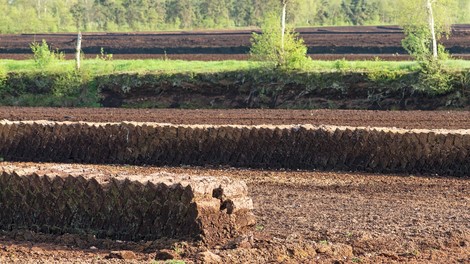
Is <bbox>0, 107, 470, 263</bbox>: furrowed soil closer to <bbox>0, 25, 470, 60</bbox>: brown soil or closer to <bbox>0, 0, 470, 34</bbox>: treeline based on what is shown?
<bbox>0, 25, 470, 60</bbox>: brown soil

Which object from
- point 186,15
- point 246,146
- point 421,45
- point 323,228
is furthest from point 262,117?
point 186,15

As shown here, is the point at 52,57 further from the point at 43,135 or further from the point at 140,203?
the point at 140,203

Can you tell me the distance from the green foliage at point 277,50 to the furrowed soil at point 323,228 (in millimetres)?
13030

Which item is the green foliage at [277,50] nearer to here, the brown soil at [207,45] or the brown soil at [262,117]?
the brown soil at [262,117]

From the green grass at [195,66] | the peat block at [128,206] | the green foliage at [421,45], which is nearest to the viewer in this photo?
the peat block at [128,206]

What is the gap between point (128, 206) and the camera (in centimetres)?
1270

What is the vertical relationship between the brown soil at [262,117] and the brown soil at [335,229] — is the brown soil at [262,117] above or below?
below

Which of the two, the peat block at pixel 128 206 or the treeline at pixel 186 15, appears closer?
the peat block at pixel 128 206

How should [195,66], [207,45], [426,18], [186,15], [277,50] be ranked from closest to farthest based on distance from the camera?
[277,50], [426,18], [195,66], [207,45], [186,15]

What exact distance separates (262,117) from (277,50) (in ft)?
21.4

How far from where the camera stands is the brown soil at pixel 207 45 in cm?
4706

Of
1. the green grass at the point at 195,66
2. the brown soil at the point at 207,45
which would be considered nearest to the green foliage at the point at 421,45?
the green grass at the point at 195,66

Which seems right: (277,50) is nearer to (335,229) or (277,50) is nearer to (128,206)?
(335,229)

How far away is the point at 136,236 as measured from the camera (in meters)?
12.6
